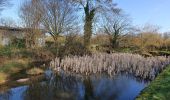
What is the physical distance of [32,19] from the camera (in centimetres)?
2956

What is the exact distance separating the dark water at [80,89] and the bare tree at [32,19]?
12.9 m

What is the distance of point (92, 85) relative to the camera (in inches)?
567

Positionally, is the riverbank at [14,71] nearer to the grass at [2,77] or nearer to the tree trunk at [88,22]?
the grass at [2,77]

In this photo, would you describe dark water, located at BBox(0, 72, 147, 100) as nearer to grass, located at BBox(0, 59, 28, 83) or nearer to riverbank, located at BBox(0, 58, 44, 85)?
riverbank, located at BBox(0, 58, 44, 85)

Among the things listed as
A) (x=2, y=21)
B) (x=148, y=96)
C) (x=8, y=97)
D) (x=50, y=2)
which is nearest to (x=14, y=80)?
(x=8, y=97)

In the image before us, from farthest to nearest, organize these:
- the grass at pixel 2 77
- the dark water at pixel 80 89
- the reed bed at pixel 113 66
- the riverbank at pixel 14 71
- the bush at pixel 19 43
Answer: the bush at pixel 19 43 < the reed bed at pixel 113 66 < the riverbank at pixel 14 71 < the grass at pixel 2 77 < the dark water at pixel 80 89

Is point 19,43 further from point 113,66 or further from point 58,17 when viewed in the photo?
point 113,66

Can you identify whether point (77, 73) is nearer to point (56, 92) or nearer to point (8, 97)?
point (56, 92)

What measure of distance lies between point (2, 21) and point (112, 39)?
57.9 ft

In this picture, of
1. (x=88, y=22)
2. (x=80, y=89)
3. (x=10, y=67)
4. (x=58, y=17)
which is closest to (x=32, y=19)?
(x=58, y=17)

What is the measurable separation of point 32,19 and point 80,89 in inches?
699

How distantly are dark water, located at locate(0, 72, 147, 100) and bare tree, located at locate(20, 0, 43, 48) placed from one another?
1289 centimetres

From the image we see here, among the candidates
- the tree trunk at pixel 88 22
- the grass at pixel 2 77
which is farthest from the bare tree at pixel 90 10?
the grass at pixel 2 77

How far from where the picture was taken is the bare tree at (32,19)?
28812 mm
